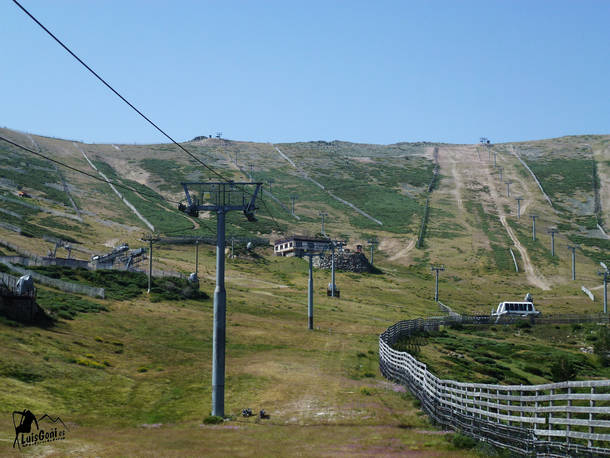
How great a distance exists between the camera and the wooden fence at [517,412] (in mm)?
14578

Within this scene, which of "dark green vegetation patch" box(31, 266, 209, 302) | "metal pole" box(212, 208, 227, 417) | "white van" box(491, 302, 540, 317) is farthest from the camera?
"white van" box(491, 302, 540, 317)

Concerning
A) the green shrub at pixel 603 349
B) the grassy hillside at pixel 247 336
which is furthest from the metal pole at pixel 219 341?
the green shrub at pixel 603 349

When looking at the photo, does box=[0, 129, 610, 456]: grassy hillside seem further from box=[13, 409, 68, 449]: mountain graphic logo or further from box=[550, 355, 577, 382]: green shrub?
box=[550, 355, 577, 382]: green shrub

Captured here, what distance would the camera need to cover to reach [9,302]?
164 feet

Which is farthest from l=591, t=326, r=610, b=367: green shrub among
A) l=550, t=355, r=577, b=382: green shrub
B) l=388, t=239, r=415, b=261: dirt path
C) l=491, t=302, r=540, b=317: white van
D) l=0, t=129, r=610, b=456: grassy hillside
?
l=388, t=239, r=415, b=261: dirt path

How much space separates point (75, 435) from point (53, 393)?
9.50m

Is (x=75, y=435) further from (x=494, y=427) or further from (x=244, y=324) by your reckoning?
(x=244, y=324)

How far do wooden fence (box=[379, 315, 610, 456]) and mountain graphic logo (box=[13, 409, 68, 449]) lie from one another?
1346 cm

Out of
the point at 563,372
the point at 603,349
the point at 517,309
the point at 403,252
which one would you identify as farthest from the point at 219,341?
the point at 403,252

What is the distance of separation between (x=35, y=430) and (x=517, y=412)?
63.0 feet

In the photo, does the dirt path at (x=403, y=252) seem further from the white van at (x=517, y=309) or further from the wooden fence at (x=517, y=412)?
the wooden fence at (x=517, y=412)

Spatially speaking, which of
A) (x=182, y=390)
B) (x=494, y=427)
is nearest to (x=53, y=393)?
(x=182, y=390)

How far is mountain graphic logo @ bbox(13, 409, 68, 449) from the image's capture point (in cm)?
2086

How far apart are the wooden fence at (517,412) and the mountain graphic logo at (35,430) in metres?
13.5
